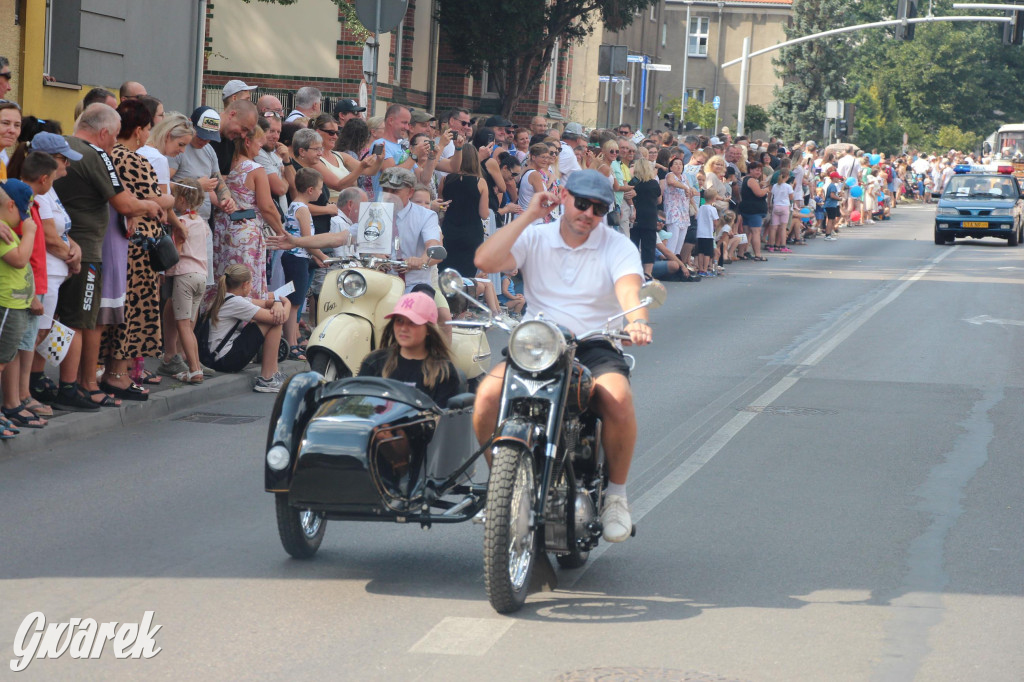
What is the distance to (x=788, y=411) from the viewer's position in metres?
11.4

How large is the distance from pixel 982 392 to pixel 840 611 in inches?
277

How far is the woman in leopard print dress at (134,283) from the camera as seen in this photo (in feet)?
33.7

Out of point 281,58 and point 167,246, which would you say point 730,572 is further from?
point 281,58

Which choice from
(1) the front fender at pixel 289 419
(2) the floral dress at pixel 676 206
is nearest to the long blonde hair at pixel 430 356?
(1) the front fender at pixel 289 419

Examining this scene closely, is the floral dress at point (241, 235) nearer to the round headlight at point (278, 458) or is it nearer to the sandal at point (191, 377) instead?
the sandal at point (191, 377)

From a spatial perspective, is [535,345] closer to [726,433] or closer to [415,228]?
[726,433]

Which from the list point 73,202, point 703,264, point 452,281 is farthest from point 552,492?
point 703,264

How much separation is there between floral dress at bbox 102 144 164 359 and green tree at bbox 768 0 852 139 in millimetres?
66995

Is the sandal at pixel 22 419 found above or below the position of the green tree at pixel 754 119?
below

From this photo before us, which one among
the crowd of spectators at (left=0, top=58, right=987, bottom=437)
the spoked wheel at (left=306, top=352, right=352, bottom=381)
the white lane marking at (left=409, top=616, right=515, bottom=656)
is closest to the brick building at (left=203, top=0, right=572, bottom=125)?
the crowd of spectators at (left=0, top=58, right=987, bottom=437)

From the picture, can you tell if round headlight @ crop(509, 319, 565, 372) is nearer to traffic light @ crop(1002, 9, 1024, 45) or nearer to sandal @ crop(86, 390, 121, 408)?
sandal @ crop(86, 390, 121, 408)

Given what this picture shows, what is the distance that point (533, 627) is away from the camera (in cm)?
579

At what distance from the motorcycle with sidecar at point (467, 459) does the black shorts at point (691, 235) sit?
17.2m

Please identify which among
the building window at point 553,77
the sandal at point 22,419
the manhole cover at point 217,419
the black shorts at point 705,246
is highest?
the building window at point 553,77
